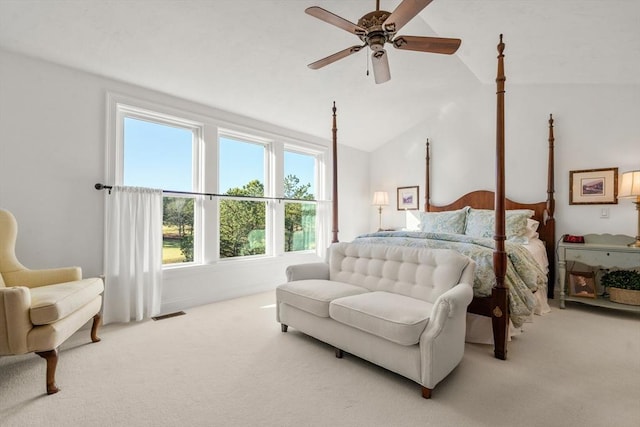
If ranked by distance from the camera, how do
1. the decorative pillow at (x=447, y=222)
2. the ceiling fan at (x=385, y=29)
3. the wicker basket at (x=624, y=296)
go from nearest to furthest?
the ceiling fan at (x=385, y=29) < the wicker basket at (x=624, y=296) < the decorative pillow at (x=447, y=222)

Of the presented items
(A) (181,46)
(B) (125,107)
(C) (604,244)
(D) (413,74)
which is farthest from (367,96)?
(C) (604,244)

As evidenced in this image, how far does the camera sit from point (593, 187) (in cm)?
374

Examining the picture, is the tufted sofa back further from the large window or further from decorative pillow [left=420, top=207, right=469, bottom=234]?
decorative pillow [left=420, top=207, right=469, bottom=234]

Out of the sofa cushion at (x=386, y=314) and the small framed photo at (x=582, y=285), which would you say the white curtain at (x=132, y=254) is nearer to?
the sofa cushion at (x=386, y=314)

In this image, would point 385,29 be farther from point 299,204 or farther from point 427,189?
point 427,189

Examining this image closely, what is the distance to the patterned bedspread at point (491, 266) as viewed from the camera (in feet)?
7.97

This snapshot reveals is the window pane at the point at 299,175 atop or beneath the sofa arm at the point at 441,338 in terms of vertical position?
atop

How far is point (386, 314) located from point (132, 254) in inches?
106

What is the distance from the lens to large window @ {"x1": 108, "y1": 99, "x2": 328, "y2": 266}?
3441mm

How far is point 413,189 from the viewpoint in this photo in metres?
5.53

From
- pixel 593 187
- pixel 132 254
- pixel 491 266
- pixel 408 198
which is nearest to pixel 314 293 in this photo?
pixel 491 266

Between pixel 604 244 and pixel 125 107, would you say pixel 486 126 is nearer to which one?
pixel 604 244

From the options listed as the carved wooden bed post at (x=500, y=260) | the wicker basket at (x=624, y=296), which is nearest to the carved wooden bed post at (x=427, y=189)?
the wicker basket at (x=624, y=296)

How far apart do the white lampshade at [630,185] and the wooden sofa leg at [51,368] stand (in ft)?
17.4
